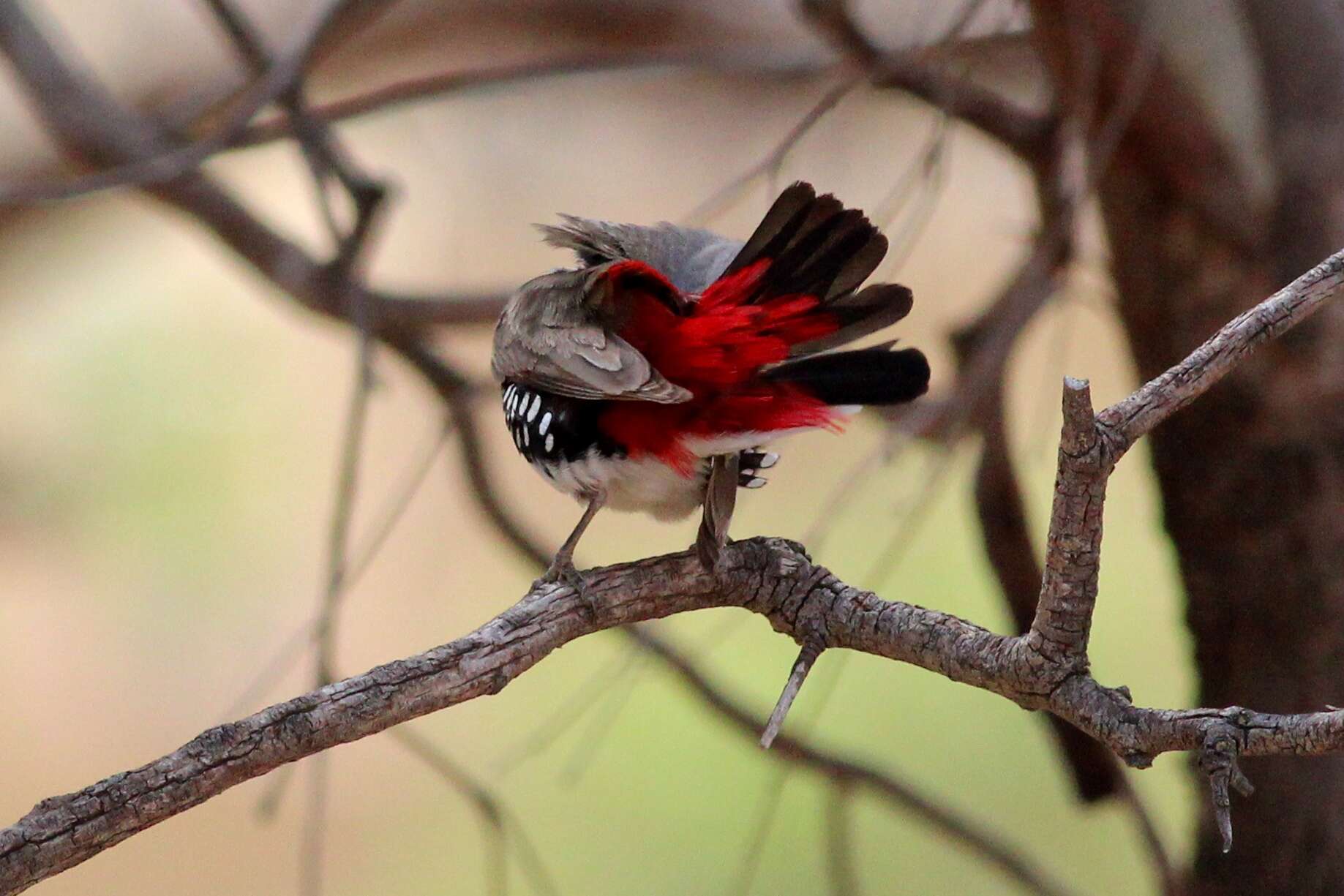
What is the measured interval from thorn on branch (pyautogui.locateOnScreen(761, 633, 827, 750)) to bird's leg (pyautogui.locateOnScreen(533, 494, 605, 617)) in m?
0.19

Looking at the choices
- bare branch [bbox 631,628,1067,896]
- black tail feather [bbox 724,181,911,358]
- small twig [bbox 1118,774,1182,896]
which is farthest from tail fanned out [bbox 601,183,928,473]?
small twig [bbox 1118,774,1182,896]

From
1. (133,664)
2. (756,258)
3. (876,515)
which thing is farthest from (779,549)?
(133,664)

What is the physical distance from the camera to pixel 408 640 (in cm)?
295

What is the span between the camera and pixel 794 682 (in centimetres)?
101

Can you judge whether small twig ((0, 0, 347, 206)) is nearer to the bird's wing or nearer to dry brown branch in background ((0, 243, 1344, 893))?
the bird's wing

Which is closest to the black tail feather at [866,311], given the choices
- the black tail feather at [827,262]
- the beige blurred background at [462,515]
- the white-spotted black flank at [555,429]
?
the black tail feather at [827,262]

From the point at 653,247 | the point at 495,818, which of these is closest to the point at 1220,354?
the point at 653,247

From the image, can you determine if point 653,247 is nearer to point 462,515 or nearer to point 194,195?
point 194,195

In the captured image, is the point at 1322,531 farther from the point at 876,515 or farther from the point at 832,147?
the point at 832,147

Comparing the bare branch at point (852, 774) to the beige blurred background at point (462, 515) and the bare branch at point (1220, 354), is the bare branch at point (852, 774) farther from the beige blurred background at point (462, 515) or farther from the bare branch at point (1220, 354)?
the bare branch at point (1220, 354)

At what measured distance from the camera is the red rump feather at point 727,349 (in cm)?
112

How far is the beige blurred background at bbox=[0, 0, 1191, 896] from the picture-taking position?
250 cm

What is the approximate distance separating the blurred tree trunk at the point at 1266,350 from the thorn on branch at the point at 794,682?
3.18 feet

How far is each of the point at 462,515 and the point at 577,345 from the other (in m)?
2.11
